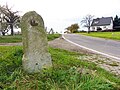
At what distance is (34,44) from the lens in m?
6.50

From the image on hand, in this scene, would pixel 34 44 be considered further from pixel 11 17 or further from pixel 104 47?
pixel 11 17

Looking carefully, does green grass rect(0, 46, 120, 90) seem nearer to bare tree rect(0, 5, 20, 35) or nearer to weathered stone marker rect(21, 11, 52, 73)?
weathered stone marker rect(21, 11, 52, 73)

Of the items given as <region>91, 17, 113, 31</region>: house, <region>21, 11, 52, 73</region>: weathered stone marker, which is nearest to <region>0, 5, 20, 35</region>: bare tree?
<region>21, 11, 52, 73</region>: weathered stone marker

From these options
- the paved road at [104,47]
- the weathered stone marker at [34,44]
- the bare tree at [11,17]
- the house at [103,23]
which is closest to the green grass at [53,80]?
the weathered stone marker at [34,44]

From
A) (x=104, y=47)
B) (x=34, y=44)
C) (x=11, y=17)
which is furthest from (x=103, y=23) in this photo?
(x=34, y=44)

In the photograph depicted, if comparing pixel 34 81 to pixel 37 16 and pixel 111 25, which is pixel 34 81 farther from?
pixel 111 25

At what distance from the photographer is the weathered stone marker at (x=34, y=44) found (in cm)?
650

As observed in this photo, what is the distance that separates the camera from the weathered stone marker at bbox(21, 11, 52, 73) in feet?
21.3

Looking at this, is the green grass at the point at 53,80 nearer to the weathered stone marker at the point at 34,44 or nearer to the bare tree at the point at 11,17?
the weathered stone marker at the point at 34,44

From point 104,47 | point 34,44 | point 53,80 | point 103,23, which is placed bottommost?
point 104,47

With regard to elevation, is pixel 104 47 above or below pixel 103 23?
below

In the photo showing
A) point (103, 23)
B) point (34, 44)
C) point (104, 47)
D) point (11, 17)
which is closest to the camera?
point (34, 44)

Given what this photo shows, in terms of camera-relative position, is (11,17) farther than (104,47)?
Yes

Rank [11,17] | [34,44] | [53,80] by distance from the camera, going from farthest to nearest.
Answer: [11,17]
[34,44]
[53,80]
